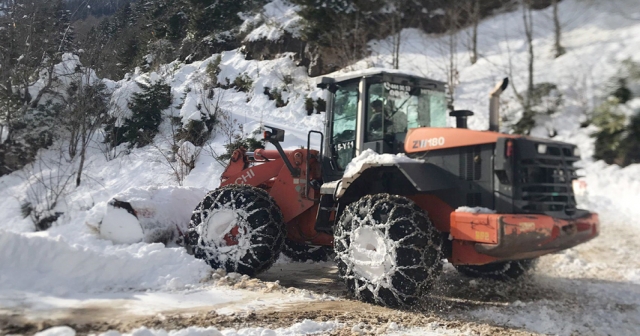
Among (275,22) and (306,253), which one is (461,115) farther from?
(275,22)

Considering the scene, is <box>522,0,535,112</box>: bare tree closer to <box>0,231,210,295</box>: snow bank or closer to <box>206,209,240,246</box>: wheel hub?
<box>206,209,240,246</box>: wheel hub

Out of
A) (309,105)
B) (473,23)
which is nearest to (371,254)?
(309,105)

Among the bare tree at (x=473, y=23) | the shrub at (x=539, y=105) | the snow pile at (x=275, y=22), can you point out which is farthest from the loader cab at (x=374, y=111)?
the snow pile at (x=275, y=22)

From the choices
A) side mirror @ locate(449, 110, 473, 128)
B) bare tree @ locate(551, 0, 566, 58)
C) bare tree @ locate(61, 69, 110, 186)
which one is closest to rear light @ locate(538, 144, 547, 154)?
side mirror @ locate(449, 110, 473, 128)

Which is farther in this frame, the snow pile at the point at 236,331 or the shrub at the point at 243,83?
the shrub at the point at 243,83

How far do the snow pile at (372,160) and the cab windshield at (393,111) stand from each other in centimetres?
37

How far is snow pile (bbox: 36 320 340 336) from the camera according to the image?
3.20 meters

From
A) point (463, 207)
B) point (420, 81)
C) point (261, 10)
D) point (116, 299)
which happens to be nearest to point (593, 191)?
point (420, 81)

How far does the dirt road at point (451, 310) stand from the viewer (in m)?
3.74

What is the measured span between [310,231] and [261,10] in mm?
20266

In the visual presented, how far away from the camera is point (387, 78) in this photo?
5.30 meters

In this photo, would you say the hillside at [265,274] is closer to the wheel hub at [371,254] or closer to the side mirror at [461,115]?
the wheel hub at [371,254]

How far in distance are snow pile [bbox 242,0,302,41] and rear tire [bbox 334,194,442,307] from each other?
57.9 ft

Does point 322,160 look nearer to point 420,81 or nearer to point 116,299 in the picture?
point 420,81
